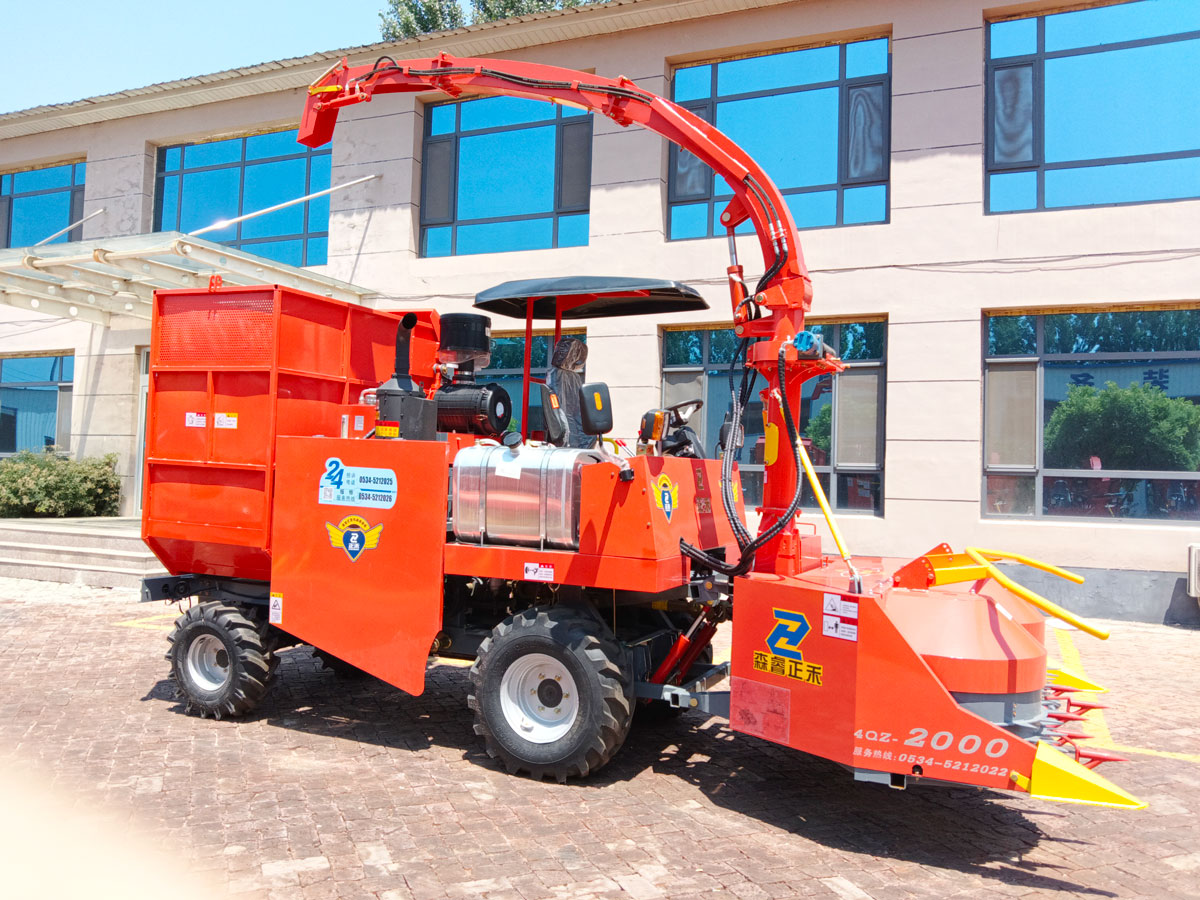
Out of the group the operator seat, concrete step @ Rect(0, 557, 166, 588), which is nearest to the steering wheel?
the operator seat

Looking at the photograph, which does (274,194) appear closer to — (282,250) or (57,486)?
(282,250)

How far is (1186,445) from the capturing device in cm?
1109

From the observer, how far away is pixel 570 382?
6250 millimetres

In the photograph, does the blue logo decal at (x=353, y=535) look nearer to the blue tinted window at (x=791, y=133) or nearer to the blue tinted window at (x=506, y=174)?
the blue tinted window at (x=791, y=133)

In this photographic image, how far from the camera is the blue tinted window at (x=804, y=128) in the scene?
12.6m

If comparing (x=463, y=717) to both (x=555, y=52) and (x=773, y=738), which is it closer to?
(x=773, y=738)

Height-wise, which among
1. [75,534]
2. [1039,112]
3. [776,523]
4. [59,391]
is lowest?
[75,534]

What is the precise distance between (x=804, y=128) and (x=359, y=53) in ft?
24.2

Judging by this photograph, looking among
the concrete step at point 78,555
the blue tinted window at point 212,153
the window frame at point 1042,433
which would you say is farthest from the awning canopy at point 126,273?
the window frame at point 1042,433

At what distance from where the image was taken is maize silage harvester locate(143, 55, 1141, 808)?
14.3 feet

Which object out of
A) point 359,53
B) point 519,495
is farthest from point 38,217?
point 519,495

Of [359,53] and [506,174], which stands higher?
[359,53]

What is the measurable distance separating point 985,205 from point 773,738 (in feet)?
31.7

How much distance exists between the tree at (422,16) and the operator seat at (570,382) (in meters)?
26.4
